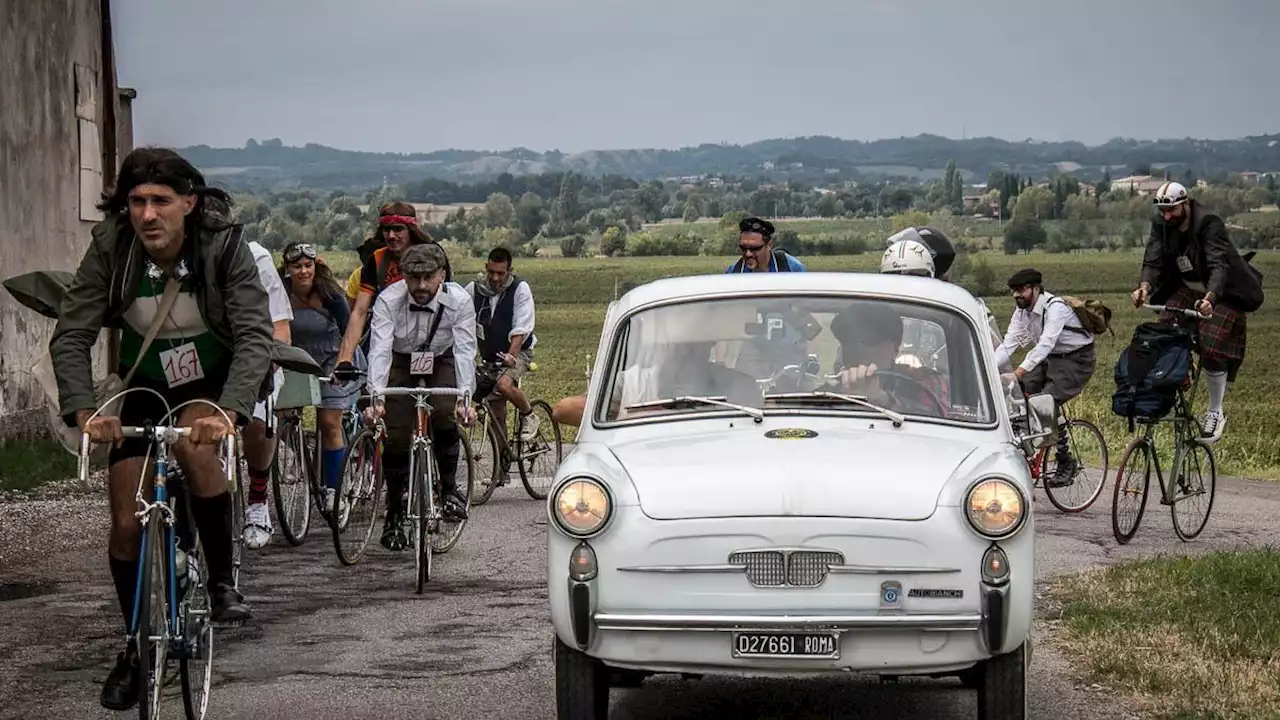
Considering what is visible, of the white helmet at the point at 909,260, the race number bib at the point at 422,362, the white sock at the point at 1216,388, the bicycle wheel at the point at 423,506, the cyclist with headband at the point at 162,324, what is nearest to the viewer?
the cyclist with headband at the point at 162,324

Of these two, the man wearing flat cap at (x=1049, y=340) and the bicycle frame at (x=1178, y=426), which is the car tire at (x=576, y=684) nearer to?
the bicycle frame at (x=1178, y=426)

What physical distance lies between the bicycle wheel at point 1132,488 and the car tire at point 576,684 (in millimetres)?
7658

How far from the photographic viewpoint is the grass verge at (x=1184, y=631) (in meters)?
8.29

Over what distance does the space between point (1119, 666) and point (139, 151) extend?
4.48 metres

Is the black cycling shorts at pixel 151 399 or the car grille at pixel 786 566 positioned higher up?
the black cycling shorts at pixel 151 399

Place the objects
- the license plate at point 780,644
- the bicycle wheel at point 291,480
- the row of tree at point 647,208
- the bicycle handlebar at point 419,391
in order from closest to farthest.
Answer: the license plate at point 780,644, the bicycle handlebar at point 419,391, the bicycle wheel at point 291,480, the row of tree at point 647,208

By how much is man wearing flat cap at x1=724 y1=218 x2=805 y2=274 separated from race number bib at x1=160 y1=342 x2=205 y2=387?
25.0ft

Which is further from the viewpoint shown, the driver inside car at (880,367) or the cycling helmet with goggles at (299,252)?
the cycling helmet with goggles at (299,252)

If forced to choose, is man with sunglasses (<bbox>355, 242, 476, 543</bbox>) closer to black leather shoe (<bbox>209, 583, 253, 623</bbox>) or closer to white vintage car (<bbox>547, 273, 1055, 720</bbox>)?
black leather shoe (<bbox>209, 583, 253, 623</bbox>)

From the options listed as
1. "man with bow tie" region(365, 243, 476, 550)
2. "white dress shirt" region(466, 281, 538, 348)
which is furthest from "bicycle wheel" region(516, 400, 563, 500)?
"man with bow tie" region(365, 243, 476, 550)

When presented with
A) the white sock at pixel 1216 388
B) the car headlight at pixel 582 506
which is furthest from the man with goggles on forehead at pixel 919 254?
the car headlight at pixel 582 506

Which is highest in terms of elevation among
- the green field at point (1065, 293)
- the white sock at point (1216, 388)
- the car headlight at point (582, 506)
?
the car headlight at point (582, 506)

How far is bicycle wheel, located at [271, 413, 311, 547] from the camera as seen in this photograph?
13219mm

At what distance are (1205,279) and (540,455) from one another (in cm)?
543
